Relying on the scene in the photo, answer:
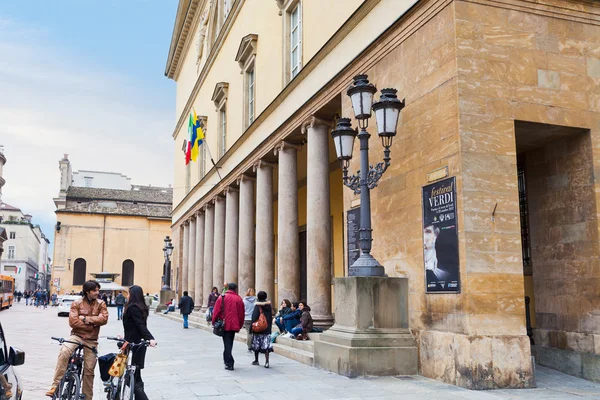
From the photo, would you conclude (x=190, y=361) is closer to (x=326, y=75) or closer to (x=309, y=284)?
(x=309, y=284)

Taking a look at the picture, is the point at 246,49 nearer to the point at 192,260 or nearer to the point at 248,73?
the point at 248,73

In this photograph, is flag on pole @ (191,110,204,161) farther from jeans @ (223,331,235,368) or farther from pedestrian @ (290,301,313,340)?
jeans @ (223,331,235,368)

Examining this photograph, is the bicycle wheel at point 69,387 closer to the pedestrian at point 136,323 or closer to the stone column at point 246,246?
the pedestrian at point 136,323

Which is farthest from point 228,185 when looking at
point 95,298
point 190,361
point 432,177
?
point 95,298

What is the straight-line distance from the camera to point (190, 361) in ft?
40.9

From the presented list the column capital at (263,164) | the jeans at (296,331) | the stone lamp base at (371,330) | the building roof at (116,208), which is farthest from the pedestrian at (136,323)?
the building roof at (116,208)

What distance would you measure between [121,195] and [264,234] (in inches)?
A: 2024

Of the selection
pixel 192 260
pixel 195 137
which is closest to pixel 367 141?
pixel 195 137

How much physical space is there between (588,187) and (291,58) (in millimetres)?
10552

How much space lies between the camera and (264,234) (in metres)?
19.6

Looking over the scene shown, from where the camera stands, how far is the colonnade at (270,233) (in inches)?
581

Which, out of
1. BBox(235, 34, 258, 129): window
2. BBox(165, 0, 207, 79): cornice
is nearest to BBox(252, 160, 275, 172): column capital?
BBox(235, 34, 258, 129): window

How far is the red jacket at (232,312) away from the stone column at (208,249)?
1715 cm

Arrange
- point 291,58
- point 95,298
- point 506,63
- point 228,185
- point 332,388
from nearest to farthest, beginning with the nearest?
point 95,298, point 332,388, point 506,63, point 291,58, point 228,185
